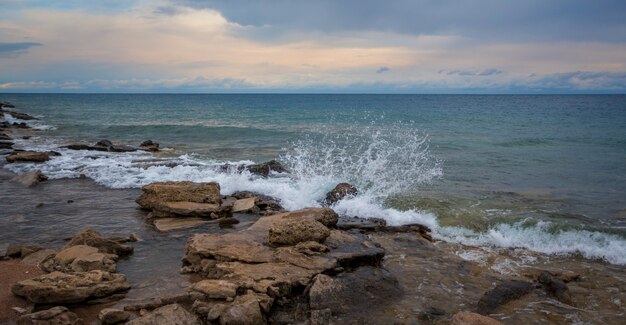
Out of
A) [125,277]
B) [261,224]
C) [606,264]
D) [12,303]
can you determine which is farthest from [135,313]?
[606,264]

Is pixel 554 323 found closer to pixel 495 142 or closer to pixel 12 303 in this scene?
pixel 12 303

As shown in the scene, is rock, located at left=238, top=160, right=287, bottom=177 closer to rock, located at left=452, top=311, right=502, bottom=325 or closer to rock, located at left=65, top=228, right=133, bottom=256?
rock, located at left=65, top=228, right=133, bottom=256

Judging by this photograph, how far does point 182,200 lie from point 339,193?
4413mm

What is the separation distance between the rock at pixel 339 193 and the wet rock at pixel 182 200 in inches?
126

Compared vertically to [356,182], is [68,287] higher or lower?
higher

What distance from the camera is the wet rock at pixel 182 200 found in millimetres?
11172

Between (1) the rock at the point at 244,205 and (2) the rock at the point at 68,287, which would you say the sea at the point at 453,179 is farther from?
(2) the rock at the point at 68,287

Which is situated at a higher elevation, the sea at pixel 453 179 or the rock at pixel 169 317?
the rock at pixel 169 317

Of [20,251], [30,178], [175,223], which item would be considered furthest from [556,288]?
[30,178]

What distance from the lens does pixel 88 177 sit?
1647 centimetres

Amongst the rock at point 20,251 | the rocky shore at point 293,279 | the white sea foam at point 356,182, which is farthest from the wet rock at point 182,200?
the rock at point 20,251

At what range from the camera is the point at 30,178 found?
49.9 ft

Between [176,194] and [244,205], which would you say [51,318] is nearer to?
[176,194]

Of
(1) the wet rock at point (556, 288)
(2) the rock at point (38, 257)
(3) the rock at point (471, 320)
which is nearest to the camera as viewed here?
(3) the rock at point (471, 320)
